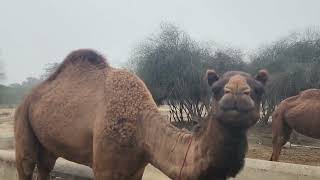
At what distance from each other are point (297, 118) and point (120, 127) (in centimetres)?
742

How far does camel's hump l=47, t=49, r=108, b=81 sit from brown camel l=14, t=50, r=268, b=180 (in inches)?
0.4

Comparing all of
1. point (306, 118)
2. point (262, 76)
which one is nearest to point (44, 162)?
point (262, 76)

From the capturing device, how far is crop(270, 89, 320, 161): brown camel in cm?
1021

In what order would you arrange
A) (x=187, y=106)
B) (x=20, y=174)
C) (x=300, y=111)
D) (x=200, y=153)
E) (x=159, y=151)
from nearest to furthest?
(x=200, y=153) < (x=159, y=151) < (x=20, y=174) < (x=300, y=111) < (x=187, y=106)

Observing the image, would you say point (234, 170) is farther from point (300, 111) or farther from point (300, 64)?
point (300, 64)

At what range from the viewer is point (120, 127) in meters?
3.98

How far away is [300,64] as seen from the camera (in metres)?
20.5

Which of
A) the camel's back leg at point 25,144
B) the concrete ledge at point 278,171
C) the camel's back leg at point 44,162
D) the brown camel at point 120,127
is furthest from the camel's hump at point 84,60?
the concrete ledge at point 278,171

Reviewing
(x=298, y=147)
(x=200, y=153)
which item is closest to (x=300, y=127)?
(x=298, y=147)

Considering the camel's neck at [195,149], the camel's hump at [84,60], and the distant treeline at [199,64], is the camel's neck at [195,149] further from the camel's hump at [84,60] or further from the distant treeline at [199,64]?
the distant treeline at [199,64]

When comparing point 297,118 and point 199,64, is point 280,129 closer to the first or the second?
point 297,118

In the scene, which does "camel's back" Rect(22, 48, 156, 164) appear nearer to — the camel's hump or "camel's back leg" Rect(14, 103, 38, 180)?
the camel's hump

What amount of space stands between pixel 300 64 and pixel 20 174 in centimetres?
1711

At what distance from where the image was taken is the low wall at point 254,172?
595cm
